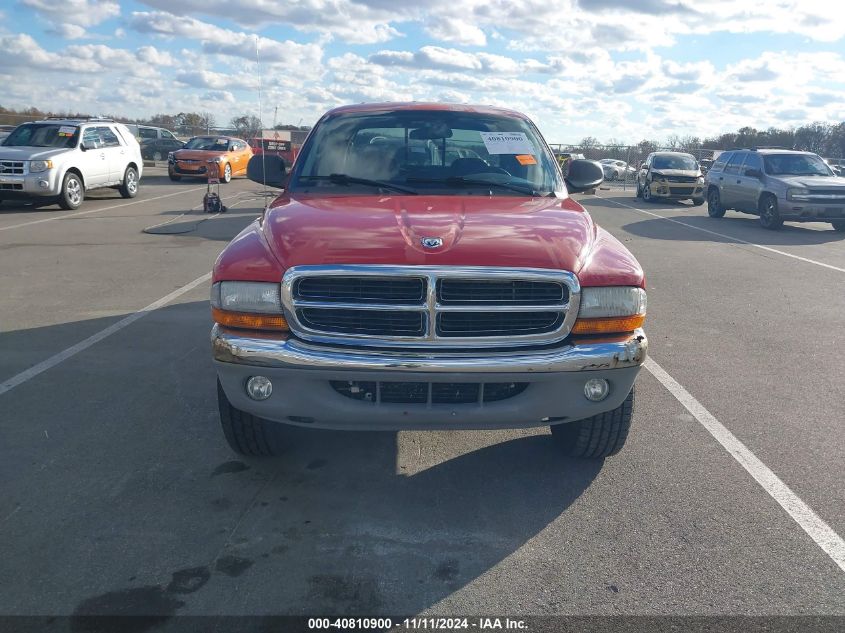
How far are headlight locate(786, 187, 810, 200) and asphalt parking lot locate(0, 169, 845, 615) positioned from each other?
991 cm

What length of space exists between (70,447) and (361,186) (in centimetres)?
229

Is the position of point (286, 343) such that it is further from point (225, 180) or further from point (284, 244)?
point (225, 180)

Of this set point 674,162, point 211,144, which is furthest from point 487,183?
point 211,144

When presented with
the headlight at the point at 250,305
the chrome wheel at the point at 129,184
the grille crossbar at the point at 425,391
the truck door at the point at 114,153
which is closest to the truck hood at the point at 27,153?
the truck door at the point at 114,153

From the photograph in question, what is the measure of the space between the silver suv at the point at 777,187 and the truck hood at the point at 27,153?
603 inches

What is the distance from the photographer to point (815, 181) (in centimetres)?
1545

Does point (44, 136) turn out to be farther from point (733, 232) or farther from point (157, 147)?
point (157, 147)

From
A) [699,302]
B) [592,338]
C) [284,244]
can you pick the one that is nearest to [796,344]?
[699,302]

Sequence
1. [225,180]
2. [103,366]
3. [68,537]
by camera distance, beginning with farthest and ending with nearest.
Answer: [225,180]
[103,366]
[68,537]

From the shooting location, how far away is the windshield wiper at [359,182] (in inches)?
→ 174

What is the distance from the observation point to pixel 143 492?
364 centimetres

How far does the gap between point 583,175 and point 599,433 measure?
92.9 inches

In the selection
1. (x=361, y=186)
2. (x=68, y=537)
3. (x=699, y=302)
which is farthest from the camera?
(x=699, y=302)

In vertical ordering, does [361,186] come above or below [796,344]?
above
